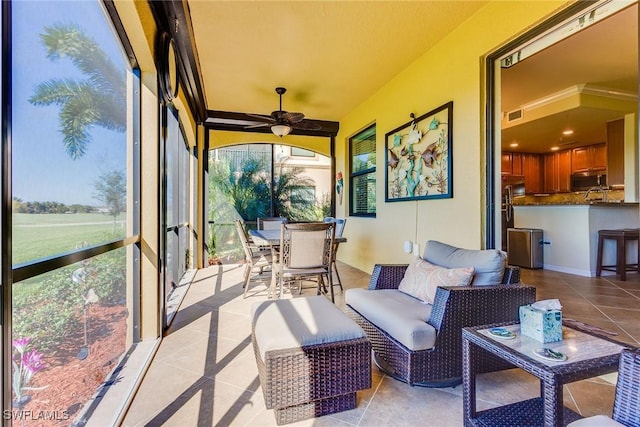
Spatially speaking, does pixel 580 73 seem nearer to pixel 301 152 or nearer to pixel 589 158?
pixel 589 158

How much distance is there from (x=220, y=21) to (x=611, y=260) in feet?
19.1

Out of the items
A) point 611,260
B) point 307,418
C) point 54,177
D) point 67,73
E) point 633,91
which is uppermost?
point 633,91

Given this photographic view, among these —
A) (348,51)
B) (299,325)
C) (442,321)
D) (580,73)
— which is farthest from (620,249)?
(299,325)

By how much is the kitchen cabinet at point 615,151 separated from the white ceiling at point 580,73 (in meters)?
0.19

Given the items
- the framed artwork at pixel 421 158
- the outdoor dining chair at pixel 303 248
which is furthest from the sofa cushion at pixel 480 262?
the outdoor dining chair at pixel 303 248

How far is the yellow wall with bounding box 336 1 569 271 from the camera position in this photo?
250 cm

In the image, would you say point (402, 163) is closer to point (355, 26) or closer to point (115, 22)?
point (355, 26)

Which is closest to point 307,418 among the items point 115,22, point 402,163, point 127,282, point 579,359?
point 579,359

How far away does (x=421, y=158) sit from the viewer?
3.51m

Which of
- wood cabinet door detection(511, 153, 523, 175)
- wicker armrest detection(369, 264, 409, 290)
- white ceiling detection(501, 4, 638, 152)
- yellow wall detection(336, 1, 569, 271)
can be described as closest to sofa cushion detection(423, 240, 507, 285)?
wicker armrest detection(369, 264, 409, 290)

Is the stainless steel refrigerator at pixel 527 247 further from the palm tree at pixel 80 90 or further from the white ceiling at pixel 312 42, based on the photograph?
the palm tree at pixel 80 90

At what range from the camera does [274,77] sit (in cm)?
409

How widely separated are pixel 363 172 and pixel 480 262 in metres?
3.50

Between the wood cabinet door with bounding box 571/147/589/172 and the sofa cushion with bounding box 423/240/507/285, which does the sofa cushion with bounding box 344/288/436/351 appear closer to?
the sofa cushion with bounding box 423/240/507/285
